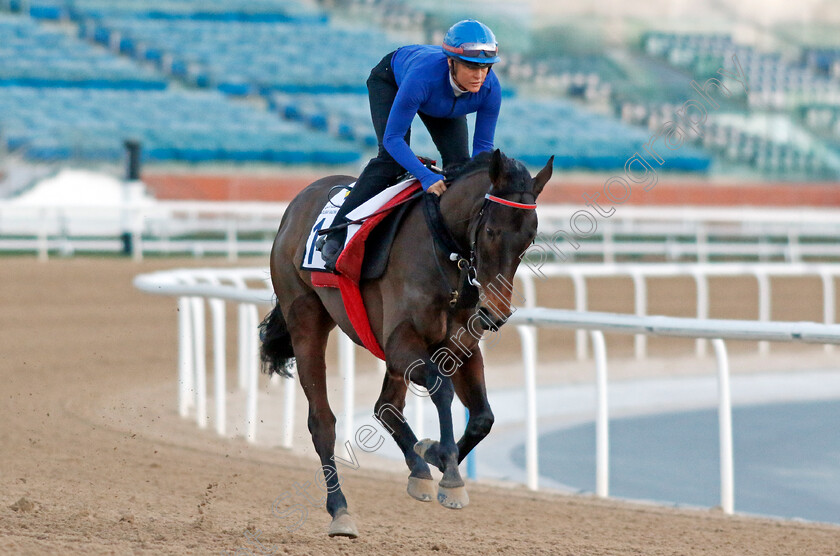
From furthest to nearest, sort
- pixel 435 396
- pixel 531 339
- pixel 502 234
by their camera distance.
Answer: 1. pixel 531 339
2. pixel 435 396
3. pixel 502 234

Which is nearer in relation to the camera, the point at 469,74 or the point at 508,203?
the point at 508,203

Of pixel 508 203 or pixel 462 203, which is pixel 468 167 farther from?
pixel 508 203

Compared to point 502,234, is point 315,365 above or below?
below

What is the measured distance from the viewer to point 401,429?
14.3ft

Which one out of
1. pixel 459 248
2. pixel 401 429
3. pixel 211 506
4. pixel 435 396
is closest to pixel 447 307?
pixel 459 248

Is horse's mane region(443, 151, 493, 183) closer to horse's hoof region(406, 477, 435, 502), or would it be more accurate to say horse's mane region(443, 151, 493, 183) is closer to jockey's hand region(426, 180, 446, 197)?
jockey's hand region(426, 180, 446, 197)

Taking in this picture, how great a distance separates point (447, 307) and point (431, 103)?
78 cm

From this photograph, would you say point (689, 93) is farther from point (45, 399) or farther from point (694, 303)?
point (45, 399)

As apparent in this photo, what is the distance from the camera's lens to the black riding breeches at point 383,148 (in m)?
4.54

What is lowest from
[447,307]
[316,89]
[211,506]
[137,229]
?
[137,229]

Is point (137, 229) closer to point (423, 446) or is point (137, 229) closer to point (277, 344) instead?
point (277, 344)

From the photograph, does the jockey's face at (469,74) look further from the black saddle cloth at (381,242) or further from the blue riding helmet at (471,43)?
the black saddle cloth at (381,242)

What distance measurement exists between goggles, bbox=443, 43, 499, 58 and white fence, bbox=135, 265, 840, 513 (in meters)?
2.02

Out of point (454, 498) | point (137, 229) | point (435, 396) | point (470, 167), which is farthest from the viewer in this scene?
point (137, 229)
